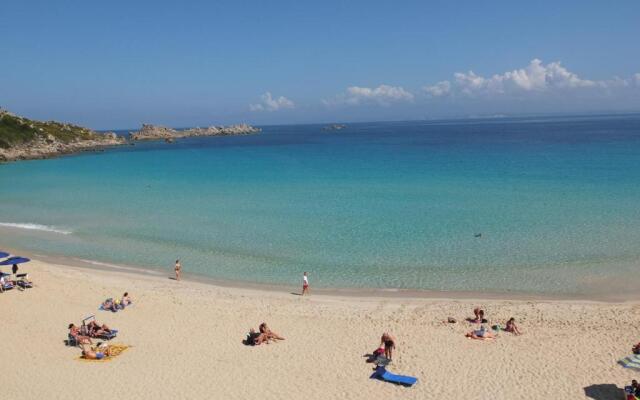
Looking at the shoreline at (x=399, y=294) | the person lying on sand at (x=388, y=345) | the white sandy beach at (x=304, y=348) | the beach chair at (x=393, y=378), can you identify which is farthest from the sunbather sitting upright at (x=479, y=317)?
the beach chair at (x=393, y=378)

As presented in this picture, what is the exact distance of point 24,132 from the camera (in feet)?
325

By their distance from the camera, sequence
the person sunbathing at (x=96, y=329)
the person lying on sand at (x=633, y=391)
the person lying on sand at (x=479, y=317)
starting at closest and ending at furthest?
the person lying on sand at (x=633, y=391)
the person sunbathing at (x=96, y=329)
the person lying on sand at (x=479, y=317)

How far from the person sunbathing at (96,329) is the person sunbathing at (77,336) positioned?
0.30 m

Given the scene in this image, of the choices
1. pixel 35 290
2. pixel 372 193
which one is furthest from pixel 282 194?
pixel 35 290

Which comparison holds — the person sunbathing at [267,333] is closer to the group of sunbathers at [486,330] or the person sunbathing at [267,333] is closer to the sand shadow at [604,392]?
the group of sunbathers at [486,330]

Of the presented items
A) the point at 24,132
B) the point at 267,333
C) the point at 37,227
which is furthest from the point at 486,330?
the point at 24,132

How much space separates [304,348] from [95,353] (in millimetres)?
6406

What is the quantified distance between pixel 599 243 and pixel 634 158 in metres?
43.9

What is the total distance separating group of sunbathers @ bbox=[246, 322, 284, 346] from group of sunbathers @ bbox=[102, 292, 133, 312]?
6.11 meters

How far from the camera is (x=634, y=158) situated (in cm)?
6119

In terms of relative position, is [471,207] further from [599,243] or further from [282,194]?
[282,194]

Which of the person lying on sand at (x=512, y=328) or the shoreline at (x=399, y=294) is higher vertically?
the person lying on sand at (x=512, y=328)

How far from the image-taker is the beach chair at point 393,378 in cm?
1299

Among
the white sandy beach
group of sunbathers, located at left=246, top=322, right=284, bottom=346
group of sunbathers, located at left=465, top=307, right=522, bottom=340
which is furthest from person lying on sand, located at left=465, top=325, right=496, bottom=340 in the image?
group of sunbathers, located at left=246, top=322, right=284, bottom=346
